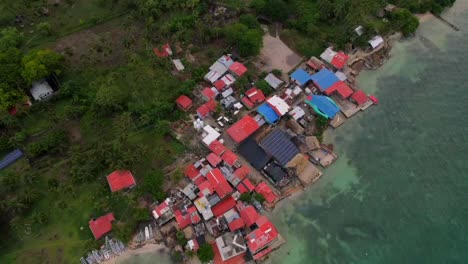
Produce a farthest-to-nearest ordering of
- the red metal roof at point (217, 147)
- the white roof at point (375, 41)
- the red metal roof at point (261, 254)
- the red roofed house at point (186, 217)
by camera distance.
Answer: the white roof at point (375, 41)
the red metal roof at point (217, 147)
the red roofed house at point (186, 217)
the red metal roof at point (261, 254)

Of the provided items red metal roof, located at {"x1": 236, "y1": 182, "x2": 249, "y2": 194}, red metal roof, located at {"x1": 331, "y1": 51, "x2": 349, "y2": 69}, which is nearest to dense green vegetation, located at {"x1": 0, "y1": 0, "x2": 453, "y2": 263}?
red metal roof, located at {"x1": 331, "y1": 51, "x2": 349, "y2": 69}

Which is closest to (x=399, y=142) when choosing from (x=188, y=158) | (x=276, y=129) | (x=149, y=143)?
(x=276, y=129)

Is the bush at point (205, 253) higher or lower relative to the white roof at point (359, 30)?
lower

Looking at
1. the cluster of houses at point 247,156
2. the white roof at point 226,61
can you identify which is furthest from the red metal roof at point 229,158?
the white roof at point 226,61

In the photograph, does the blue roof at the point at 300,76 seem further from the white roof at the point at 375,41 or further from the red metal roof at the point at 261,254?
the red metal roof at the point at 261,254

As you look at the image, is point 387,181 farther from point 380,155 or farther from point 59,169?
point 59,169

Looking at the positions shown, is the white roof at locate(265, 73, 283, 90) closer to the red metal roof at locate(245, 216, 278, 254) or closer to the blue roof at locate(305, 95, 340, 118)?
the blue roof at locate(305, 95, 340, 118)
